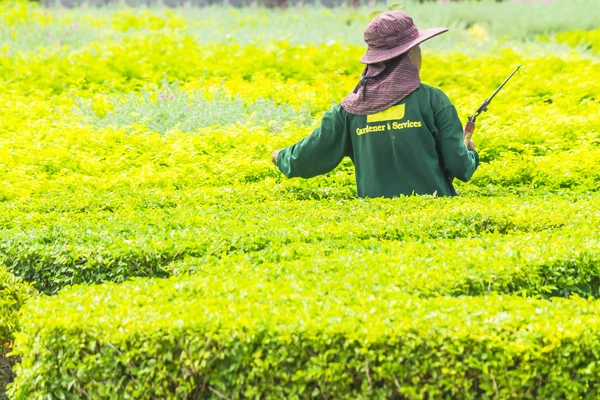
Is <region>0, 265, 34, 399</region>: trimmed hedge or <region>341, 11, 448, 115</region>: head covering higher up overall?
<region>341, 11, 448, 115</region>: head covering

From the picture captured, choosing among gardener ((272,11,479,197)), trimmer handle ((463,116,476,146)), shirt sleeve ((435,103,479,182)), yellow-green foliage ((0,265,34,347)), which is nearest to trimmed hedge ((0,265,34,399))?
yellow-green foliage ((0,265,34,347))

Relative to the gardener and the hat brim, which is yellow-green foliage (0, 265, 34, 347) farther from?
the hat brim

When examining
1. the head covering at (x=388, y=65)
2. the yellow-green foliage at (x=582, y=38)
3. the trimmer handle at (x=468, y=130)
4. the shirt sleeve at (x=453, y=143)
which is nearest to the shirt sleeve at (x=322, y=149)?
the head covering at (x=388, y=65)

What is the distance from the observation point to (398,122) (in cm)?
485

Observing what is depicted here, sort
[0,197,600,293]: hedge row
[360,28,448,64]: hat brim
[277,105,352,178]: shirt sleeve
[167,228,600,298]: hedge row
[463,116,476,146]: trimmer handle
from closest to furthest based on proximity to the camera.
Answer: [167,228,600,298]: hedge row → [0,197,600,293]: hedge row → [360,28,448,64]: hat brim → [277,105,352,178]: shirt sleeve → [463,116,476,146]: trimmer handle

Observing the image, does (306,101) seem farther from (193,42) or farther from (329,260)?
(329,260)

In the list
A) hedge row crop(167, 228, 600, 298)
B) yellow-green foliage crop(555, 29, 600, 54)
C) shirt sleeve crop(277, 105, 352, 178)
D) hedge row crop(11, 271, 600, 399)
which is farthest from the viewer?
yellow-green foliage crop(555, 29, 600, 54)

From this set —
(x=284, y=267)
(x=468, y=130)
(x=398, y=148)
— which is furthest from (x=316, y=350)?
(x=468, y=130)

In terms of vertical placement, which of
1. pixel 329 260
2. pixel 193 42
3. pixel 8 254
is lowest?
pixel 193 42

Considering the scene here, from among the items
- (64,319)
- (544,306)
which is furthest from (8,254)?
(544,306)

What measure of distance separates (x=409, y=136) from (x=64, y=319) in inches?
98.9

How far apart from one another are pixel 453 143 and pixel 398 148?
0.32 m

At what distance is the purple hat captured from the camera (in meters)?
4.78

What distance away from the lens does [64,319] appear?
3.00 meters
